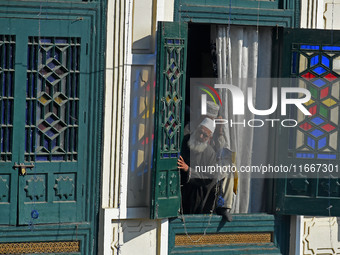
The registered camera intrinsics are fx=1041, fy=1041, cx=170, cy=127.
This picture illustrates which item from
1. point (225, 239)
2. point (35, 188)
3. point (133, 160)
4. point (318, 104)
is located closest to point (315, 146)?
point (318, 104)

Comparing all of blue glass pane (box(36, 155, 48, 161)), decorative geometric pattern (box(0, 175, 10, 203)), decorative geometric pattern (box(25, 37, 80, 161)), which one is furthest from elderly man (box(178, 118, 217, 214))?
decorative geometric pattern (box(0, 175, 10, 203))

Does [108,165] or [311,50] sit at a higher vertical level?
[311,50]

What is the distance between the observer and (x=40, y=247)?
10156 millimetres

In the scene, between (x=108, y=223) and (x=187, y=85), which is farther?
(x=187, y=85)

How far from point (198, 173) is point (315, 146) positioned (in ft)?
Answer: 4.11

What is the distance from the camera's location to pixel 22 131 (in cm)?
991

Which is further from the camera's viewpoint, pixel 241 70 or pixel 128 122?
pixel 241 70

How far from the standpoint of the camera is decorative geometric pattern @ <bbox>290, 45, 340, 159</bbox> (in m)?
10.7

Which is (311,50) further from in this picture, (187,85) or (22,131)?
(22,131)

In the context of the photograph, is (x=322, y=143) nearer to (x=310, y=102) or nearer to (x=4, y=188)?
(x=310, y=102)

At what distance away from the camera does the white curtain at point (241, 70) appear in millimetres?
10711

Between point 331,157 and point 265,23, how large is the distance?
1557mm

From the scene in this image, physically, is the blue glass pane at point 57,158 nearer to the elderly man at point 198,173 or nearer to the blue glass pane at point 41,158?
the blue glass pane at point 41,158

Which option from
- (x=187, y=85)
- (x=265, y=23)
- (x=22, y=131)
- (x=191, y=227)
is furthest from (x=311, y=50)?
(x=22, y=131)
